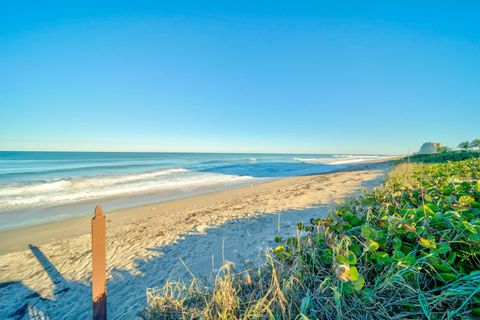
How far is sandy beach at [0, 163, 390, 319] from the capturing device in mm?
2892

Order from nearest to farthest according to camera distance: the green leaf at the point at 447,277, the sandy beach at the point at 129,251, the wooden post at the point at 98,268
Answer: the green leaf at the point at 447,277
the wooden post at the point at 98,268
the sandy beach at the point at 129,251

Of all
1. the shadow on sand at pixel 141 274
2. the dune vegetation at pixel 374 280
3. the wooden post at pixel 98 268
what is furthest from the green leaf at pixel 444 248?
the wooden post at pixel 98 268

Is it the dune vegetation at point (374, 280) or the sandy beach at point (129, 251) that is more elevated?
the dune vegetation at point (374, 280)

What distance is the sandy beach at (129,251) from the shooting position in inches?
114

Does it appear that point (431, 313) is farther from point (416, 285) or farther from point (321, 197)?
point (321, 197)

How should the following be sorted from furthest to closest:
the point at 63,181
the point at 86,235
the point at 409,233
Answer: the point at 63,181 → the point at 86,235 → the point at 409,233

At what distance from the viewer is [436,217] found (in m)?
1.68

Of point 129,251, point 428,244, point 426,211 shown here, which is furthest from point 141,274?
point 426,211

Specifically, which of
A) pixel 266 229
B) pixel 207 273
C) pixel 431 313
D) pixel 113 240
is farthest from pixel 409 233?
pixel 113 240

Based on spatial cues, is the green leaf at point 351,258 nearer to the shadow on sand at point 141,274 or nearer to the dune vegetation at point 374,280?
the dune vegetation at point 374,280

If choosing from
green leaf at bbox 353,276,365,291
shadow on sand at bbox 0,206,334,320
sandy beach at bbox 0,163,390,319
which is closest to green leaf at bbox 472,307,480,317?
green leaf at bbox 353,276,365,291

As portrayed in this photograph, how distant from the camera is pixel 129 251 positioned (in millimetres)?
4105

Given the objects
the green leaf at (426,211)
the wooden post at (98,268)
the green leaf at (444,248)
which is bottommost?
the wooden post at (98,268)

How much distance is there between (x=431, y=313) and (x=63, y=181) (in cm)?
1739
